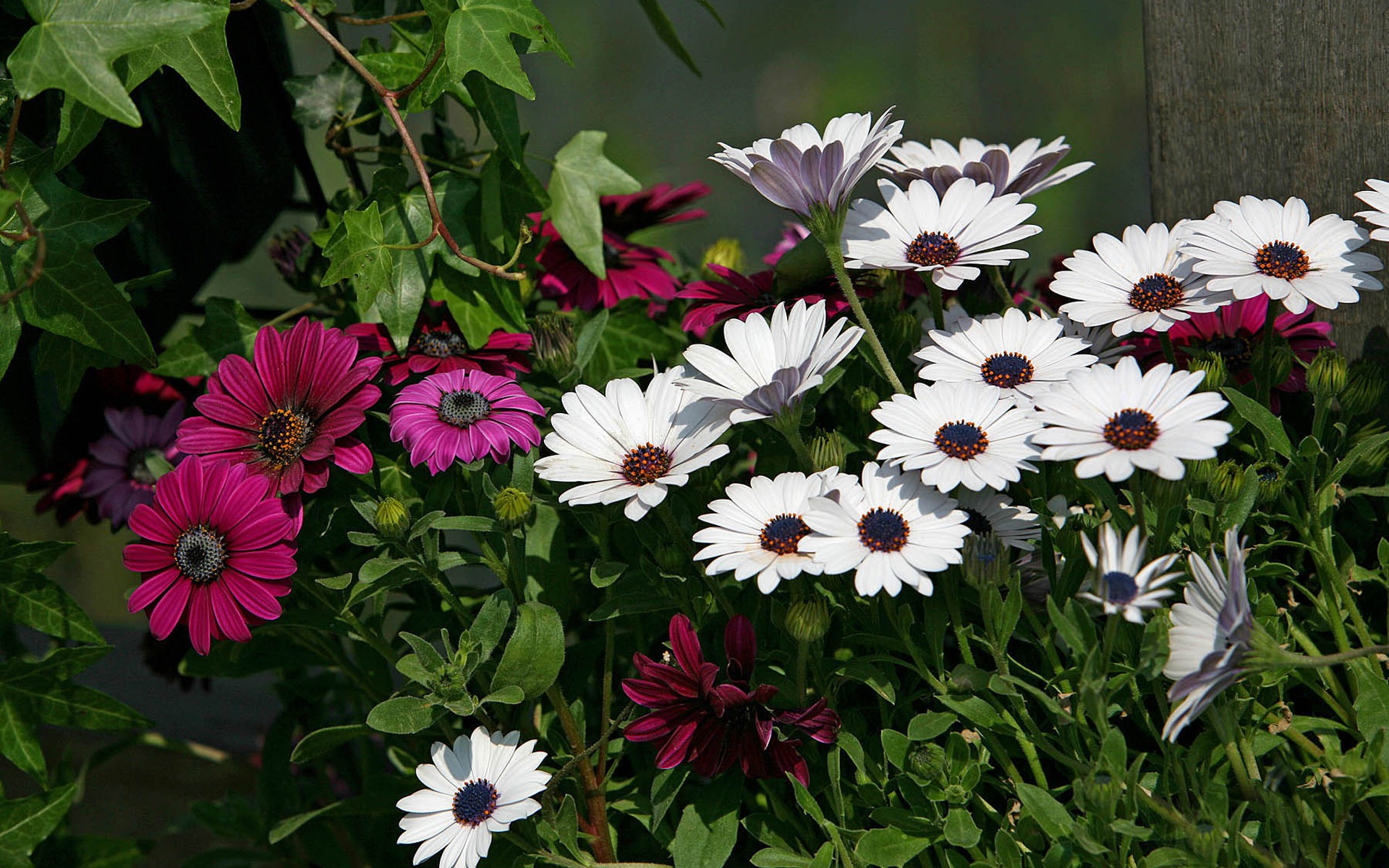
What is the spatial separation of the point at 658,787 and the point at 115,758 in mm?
1185

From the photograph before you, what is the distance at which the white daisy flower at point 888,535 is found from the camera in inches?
25.6

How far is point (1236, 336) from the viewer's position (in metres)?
0.97

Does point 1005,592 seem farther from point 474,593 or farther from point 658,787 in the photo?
point 474,593

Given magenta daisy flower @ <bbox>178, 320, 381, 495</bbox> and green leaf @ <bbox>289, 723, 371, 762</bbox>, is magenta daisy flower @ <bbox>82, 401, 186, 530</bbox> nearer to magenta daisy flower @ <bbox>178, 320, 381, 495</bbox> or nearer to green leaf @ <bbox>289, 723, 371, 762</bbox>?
magenta daisy flower @ <bbox>178, 320, 381, 495</bbox>

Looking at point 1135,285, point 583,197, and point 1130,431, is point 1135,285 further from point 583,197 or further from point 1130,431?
point 583,197

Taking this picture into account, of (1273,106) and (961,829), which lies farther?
(1273,106)

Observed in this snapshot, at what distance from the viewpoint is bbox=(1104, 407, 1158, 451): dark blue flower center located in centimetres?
64

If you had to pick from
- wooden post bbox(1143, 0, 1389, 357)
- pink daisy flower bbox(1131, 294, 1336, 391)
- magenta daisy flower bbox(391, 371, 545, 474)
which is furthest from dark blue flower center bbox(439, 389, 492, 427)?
wooden post bbox(1143, 0, 1389, 357)

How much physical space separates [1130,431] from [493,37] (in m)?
0.56

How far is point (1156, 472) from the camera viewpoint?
640 mm

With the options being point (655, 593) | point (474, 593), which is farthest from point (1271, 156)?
point (474, 593)

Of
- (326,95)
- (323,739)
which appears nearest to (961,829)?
(323,739)

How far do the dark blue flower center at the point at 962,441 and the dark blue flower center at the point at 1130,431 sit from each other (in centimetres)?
8

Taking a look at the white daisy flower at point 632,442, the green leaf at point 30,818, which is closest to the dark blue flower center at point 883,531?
the white daisy flower at point 632,442
